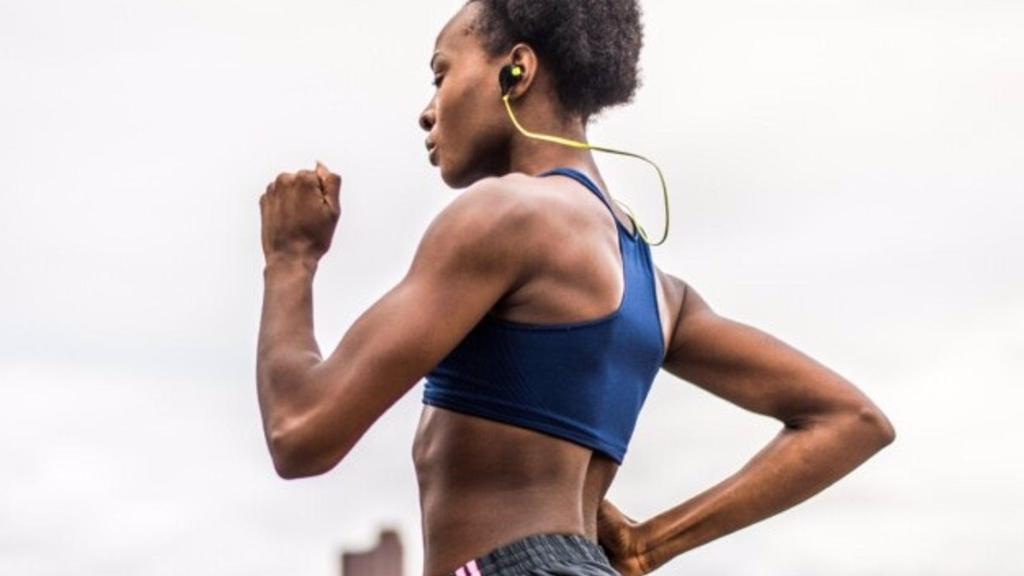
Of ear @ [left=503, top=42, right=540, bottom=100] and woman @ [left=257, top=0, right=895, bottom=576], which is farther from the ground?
ear @ [left=503, top=42, right=540, bottom=100]

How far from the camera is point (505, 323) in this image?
16.6ft

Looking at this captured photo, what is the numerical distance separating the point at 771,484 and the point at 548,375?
41.3 inches

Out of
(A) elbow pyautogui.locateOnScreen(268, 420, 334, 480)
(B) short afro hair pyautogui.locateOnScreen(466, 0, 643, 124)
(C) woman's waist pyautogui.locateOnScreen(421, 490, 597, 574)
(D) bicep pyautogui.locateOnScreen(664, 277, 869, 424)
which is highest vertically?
(B) short afro hair pyautogui.locateOnScreen(466, 0, 643, 124)

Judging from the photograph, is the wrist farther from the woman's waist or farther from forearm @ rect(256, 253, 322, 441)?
the woman's waist

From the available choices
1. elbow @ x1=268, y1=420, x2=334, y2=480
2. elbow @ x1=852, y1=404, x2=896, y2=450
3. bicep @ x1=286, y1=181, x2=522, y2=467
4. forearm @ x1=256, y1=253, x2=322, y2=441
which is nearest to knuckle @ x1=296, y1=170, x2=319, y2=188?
forearm @ x1=256, y1=253, x2=322, y2=441

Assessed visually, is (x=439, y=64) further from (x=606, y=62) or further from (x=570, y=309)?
(x=570, y=309)

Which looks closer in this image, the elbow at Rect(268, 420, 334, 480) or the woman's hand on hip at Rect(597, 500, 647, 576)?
the elbow at Rect(268, 420, 334, 480)

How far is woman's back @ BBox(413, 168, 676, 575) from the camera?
5.04 m

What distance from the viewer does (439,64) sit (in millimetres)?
5523

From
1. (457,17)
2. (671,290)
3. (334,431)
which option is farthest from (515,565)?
(457,17)

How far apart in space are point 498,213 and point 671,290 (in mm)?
908

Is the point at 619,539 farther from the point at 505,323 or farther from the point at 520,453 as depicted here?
the point at 505,323

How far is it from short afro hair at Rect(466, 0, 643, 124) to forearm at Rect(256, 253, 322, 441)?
0.77 m

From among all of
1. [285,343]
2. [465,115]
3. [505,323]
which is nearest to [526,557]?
[505,323]
